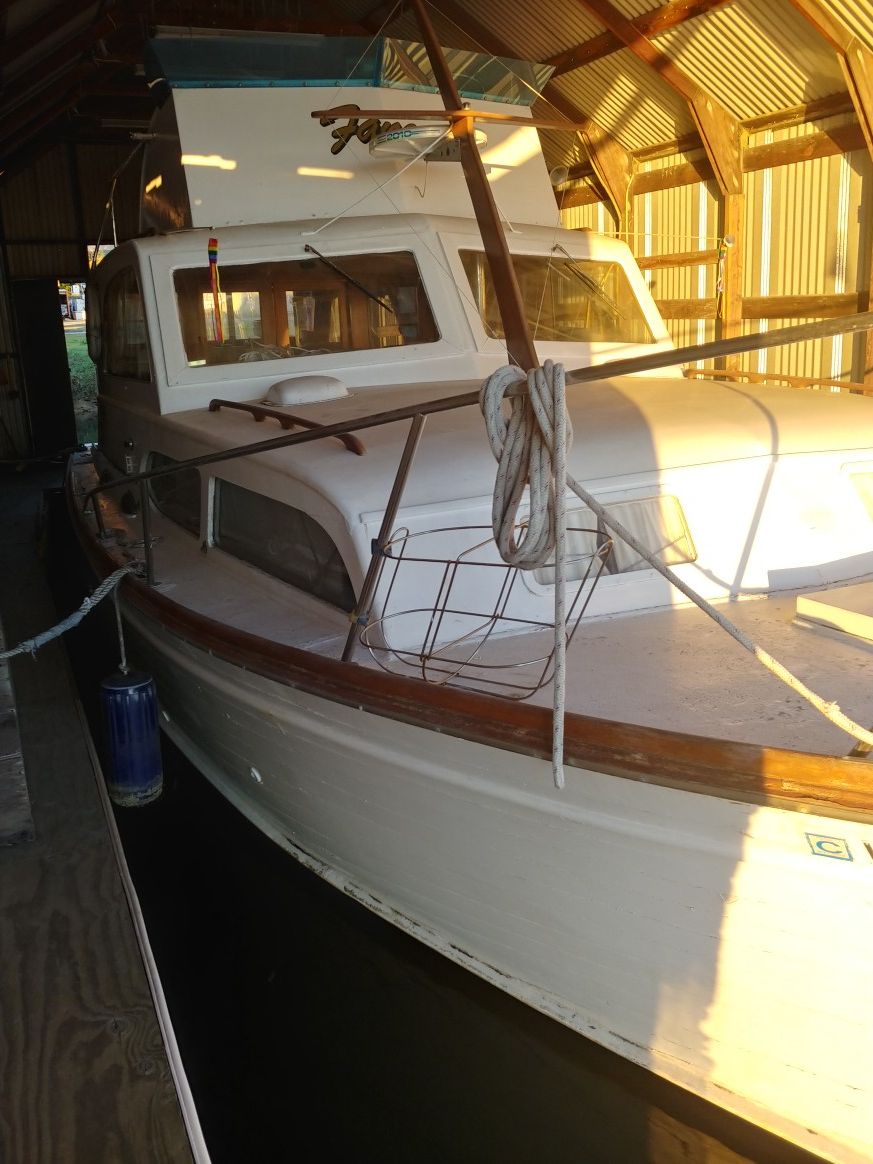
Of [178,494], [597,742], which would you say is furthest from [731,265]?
[597,742]

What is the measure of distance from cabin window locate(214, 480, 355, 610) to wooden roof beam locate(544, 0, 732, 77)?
22.7 ft

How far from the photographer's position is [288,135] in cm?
563

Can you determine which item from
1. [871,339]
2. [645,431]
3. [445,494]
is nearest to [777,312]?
[871,339]

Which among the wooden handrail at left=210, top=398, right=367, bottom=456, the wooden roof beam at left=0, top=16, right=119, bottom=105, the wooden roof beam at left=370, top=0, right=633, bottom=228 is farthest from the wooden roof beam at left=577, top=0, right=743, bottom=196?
the wooden handrail at left=210, top=398, right=367, bottom=456

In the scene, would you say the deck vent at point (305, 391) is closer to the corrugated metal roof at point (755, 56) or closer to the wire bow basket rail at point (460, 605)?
the wire bow basket rail at point (460, 605)

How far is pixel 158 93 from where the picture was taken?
5844 millimetres

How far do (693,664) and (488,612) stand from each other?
70cm

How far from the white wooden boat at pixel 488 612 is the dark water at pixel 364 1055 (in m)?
0.34

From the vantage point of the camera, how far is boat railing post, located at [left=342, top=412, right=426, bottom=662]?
119 inches

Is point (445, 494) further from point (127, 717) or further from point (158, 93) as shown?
point (158, 93)

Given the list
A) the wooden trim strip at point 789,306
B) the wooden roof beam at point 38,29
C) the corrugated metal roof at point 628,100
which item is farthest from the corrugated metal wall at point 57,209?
the wooden trim strip at point 789,306

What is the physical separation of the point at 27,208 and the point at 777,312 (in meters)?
11.2

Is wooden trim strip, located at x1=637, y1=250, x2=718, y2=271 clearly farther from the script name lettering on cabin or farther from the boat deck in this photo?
the boat deck

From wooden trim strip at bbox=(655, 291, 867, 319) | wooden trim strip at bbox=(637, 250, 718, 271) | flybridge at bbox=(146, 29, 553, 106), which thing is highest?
flybridge at bbox=(146, 29, 553, 106)
